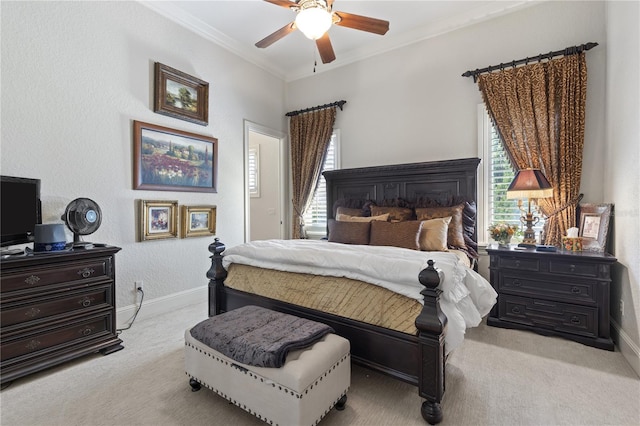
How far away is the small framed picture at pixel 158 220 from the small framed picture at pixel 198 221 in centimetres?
→ 12

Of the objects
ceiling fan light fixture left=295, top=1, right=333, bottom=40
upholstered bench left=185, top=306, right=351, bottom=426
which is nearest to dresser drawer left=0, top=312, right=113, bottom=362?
upholstered bench left=185, top=306, right=351, bottom=426

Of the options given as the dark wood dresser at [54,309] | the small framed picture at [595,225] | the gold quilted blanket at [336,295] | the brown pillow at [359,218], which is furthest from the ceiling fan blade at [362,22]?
the dark wood dresser at [54,309]

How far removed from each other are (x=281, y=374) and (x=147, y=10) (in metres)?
3.93

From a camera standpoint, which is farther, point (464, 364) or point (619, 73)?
point (619, 73)

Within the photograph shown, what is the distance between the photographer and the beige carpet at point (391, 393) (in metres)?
1.67

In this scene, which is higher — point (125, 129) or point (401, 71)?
point (401, 71)

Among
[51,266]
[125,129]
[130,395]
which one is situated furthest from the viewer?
[125,129]

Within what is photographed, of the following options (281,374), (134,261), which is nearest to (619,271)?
(281,374)

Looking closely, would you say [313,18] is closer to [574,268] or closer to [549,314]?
[574,268]

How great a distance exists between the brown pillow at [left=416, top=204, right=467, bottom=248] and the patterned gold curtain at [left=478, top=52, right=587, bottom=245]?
81cm

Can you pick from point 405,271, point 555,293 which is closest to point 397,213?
→ point 555,293

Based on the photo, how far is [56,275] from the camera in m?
2.21

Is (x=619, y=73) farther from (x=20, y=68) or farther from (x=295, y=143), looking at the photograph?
(x=20, y=68)

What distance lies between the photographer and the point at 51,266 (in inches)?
85.7
